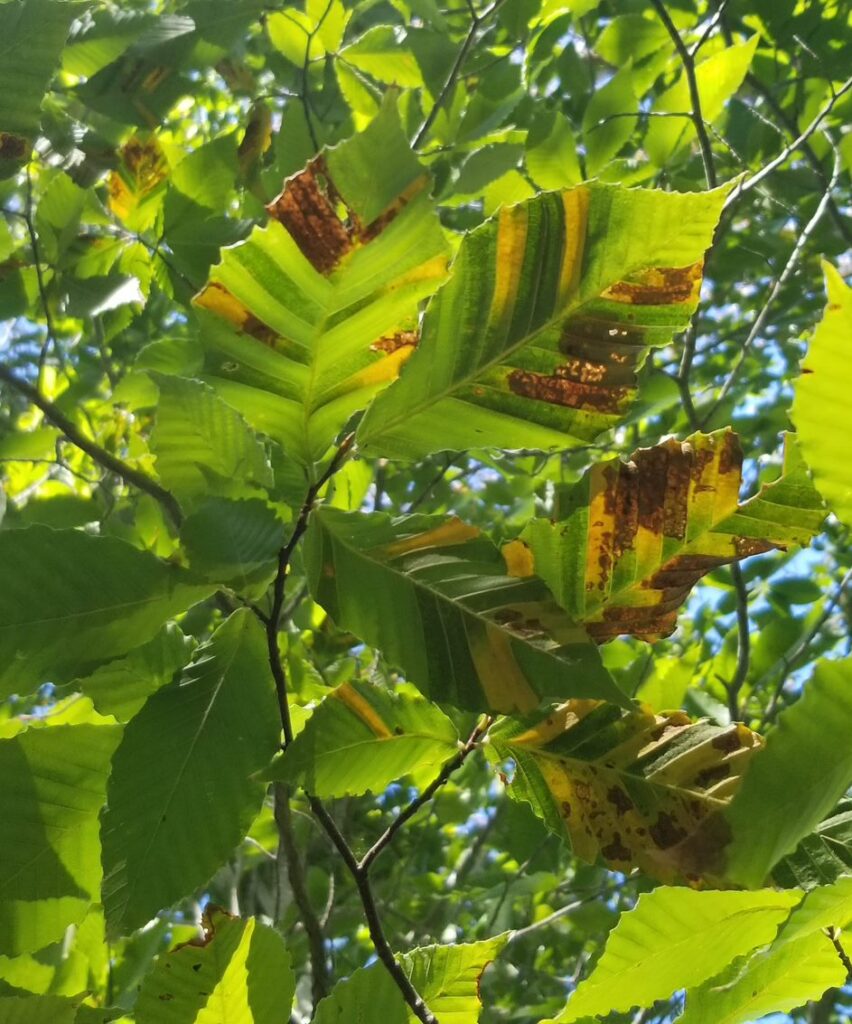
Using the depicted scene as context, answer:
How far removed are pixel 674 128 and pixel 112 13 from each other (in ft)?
2.43

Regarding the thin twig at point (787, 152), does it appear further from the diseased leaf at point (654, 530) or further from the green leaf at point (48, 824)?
the green leaf at point (48, 824)

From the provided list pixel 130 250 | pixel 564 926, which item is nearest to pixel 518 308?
pixel 130 250

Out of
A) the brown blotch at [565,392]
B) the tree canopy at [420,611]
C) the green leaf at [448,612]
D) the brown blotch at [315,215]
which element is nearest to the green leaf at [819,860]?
the tree canopy at [420,611]

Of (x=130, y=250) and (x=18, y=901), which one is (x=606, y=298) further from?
(x=130, y=250)

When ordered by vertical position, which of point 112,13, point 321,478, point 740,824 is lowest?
point 740,824

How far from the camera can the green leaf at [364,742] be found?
1.52 feet

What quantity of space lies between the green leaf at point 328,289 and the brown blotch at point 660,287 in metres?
0.07

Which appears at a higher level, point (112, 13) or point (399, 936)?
point (112, 13)

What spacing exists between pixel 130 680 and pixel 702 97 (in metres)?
1.02

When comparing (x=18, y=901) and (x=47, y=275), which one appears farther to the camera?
(x=47, y=275)

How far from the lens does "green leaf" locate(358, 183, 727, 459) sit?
0.37 metres

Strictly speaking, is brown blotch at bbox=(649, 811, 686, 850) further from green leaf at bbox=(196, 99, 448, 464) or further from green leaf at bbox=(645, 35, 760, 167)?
green leaf at bbox=(645, 35, 760, 167)

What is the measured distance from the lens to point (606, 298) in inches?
15.3

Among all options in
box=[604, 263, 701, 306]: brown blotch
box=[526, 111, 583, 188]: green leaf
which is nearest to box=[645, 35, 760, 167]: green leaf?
box=[526, 111, 583, 188]: green leaf
